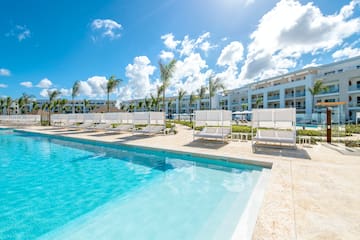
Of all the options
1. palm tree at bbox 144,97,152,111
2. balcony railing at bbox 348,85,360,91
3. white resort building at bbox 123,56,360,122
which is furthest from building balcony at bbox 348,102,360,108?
palm tree at bbox 144,97,152,111

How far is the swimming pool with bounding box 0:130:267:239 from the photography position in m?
3.20

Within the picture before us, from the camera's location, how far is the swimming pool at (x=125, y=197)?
320cm

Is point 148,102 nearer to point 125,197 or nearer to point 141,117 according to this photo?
point 141,117

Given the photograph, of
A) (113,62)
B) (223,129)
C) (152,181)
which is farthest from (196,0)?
(113,62)

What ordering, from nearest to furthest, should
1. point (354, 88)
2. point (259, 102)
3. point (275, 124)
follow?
1. point (275, 124)
2. point (354, 88)
3. point (259, 102)

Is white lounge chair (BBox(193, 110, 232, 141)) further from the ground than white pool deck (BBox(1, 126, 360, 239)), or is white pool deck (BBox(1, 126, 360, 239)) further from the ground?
white lounge chair (BBox(193, 110, 232, 141))

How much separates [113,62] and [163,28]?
12316mm

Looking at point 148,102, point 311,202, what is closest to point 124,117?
point 311,202

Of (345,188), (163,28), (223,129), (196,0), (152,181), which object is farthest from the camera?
(163,28)

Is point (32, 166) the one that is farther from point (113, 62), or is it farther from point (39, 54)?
point (39, 54)

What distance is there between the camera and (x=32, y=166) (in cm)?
689

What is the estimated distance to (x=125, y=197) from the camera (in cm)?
439

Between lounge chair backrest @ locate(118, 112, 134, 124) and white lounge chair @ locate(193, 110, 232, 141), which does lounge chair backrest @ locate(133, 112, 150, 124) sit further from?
white lounge chair @ locate(193, 110, 232, 141)

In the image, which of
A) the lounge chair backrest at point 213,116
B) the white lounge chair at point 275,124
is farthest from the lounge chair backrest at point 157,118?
the white lounge chair at point 275,124
